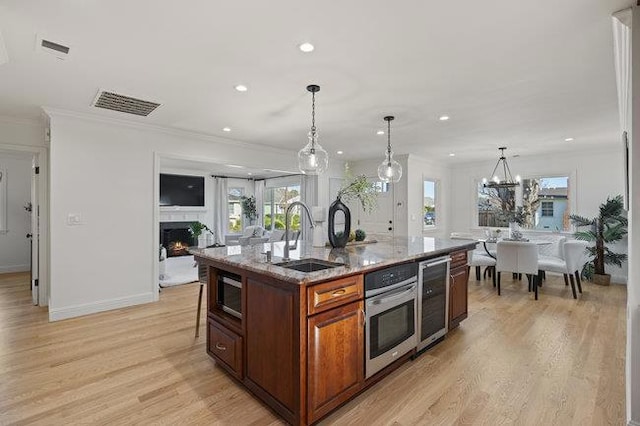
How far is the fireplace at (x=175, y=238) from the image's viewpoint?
27.3ft

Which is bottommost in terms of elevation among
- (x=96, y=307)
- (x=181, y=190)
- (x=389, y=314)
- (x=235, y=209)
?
(x=96, y=307)

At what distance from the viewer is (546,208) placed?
21.4 ft

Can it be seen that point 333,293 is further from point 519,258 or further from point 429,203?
point 429,203

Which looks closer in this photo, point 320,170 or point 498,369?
point 498,369

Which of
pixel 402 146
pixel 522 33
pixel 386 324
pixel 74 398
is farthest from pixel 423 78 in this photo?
pixel 74 398

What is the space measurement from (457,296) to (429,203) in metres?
4.43

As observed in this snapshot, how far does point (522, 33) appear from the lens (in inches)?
81.2

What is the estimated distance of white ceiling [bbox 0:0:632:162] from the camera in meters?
1.86

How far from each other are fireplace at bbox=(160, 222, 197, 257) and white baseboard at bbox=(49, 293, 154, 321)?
4229mm

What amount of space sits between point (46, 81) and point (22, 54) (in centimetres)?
54

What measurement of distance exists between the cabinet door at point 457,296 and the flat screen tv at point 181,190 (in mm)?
7500

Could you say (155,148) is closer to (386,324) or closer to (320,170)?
(320,170)

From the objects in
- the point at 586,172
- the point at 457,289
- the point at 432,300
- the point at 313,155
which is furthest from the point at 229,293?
the point at 586,172

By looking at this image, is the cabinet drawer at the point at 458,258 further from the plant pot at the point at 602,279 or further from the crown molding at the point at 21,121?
the crown molding at the point at 21,121
